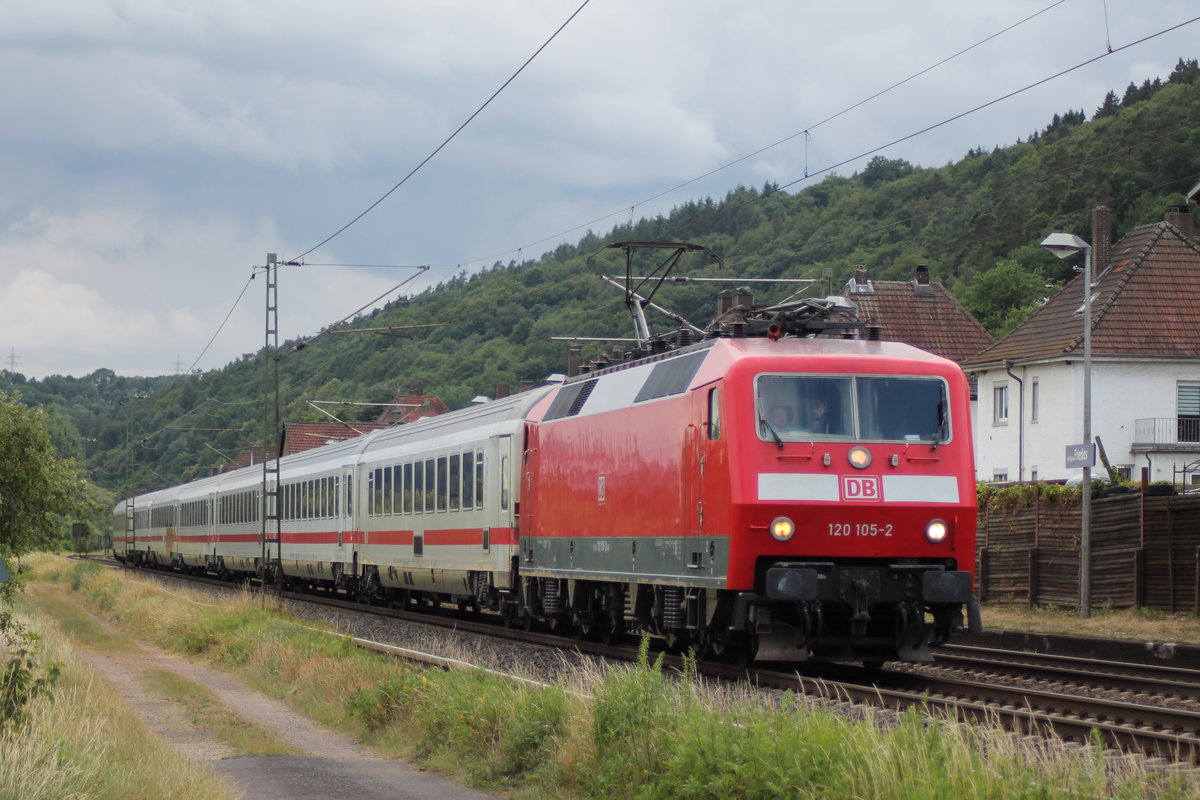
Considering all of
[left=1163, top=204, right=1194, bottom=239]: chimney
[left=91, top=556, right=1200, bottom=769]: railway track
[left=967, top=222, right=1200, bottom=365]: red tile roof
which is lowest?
[left=91, top=556, right=1200, bottom=769]: railway track

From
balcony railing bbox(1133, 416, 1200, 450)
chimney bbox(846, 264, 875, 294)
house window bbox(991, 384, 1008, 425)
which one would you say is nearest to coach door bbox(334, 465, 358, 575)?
chimney bbox(846, 264, 875, 294)

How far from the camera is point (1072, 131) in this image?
8900cm

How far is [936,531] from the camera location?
14203mm

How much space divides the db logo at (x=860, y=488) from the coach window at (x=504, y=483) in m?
9.46

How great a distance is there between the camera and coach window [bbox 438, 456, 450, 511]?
2645 cm

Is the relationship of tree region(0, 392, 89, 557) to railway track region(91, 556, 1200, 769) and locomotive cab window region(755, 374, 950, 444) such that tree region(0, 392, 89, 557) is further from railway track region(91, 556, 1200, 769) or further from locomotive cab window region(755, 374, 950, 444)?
locomotive cab window region(755, 374, 950, 444)

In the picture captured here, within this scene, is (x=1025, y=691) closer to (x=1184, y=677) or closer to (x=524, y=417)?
(x=1184, y=677)

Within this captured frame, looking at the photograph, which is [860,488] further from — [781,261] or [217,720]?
[781,261]

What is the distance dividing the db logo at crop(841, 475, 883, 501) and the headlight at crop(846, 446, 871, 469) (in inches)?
4.2

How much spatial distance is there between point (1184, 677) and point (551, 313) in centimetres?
3784

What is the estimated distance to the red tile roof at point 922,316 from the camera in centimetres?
5388

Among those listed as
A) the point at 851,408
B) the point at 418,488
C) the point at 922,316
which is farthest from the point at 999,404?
the point at 851,408

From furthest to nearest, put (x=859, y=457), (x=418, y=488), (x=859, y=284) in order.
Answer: (x=859, y=284)
(x=418, y=488)
(x=859, y=457)

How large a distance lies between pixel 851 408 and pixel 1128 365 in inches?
1414
